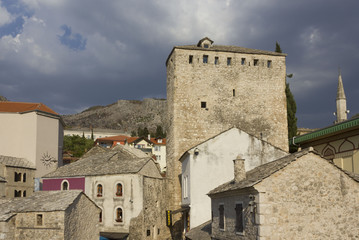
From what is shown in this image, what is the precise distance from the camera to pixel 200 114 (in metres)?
39.3

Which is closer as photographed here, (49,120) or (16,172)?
(16,172)

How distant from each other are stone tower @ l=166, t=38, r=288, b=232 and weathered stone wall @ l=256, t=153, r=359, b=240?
68.4ft

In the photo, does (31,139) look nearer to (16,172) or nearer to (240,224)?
(16,172)

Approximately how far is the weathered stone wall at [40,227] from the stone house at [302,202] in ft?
44.9

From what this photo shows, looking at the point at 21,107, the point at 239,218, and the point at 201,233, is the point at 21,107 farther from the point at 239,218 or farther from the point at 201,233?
the point at 239,218

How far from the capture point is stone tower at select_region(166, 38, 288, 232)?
127 feet

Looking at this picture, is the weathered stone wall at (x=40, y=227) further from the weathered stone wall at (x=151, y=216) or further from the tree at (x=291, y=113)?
the tree at (x=291, y=113)

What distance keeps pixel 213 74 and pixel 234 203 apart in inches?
878

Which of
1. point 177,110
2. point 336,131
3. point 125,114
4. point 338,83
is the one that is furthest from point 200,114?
point 125,114

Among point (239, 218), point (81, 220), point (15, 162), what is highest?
point (15, 162)

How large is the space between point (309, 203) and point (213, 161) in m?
14.1

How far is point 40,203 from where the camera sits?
28375mm

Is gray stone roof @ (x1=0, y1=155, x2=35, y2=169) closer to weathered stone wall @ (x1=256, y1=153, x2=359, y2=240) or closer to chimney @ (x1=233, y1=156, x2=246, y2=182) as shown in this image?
chimney @ (x1=233, y1=156, x2=246, y2=182)

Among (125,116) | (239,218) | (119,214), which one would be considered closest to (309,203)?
(239,218)
